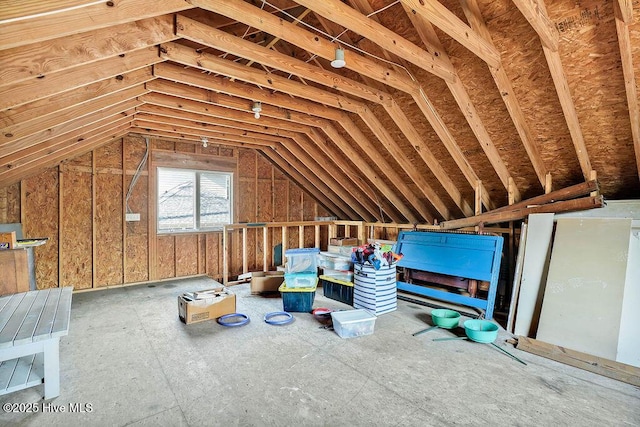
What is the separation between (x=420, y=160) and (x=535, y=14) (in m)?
2.41

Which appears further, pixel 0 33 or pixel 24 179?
pixel 24 179

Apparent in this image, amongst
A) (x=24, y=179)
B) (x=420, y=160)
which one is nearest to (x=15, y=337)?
(x=24, y=179)

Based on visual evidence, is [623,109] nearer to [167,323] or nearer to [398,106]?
[398,106]

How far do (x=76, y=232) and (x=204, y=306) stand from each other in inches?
112

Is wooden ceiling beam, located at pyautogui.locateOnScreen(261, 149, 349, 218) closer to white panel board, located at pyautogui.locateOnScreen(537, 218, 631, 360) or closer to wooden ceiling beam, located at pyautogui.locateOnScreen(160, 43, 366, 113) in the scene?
wooden ceiling beam, located at pyautogui.locateOnScreen(160, 43, 366, 113)

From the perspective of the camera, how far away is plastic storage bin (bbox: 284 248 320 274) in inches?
168

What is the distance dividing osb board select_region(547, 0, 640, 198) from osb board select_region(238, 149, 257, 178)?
5154 millimetres

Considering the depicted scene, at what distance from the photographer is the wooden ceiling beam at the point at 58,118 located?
7.61 feet

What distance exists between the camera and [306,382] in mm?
2459

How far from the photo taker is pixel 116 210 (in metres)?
5.22

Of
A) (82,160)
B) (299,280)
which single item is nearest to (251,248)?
(299,280)

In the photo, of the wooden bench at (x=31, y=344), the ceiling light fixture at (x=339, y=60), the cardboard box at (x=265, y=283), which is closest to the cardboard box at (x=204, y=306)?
the cardboard box at (x=265, y=283)

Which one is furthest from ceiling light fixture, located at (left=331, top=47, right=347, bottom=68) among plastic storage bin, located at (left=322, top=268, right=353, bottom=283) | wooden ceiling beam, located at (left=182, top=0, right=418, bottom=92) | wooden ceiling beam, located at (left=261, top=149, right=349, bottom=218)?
wooden ceiling beam, located at (left=261, top=149, right=349, bottom=218)

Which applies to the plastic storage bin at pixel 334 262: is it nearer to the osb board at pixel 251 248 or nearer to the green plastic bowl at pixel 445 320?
the green plastic bowl at pixel 445 320
